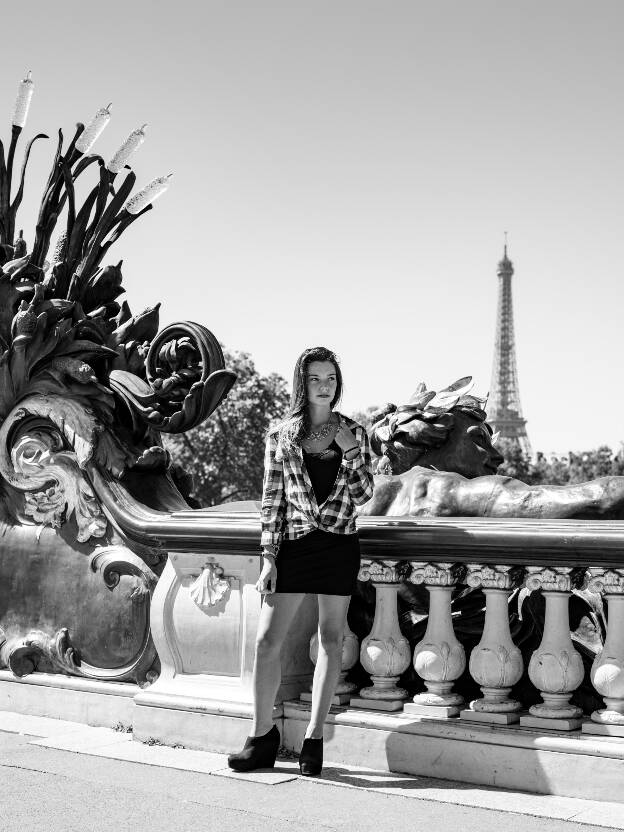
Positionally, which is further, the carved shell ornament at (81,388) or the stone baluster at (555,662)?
the carved shell ornament at (81,388)

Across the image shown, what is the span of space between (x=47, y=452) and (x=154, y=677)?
1.40 meters

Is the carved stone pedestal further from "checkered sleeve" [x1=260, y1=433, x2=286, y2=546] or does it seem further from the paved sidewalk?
"checkered sleeve" [x1=260, y1=433, x2=286, y2=546]

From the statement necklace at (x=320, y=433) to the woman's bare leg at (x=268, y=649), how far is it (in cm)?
65

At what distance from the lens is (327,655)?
4719 mm

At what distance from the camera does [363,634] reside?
5.38m

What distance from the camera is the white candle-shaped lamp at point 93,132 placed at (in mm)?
7316

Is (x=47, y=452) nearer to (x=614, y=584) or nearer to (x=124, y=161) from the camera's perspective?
(x=124, y=161)

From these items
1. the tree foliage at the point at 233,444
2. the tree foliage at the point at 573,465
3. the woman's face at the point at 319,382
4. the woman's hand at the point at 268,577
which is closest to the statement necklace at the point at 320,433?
the woman's face at the point at 319,382

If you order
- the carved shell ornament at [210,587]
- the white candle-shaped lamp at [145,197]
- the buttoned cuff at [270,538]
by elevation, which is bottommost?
the carved shell ornament at [210,587]

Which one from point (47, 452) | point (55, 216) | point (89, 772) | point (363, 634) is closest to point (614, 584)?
point (363, 634)

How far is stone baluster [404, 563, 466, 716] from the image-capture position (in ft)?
15.7

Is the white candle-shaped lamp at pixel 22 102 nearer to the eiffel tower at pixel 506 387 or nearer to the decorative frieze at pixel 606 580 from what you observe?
the decorative frieze at pixel 606 580

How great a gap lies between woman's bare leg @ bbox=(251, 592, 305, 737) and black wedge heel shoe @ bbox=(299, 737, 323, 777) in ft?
0.79

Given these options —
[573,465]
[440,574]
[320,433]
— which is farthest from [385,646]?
[573,465]
